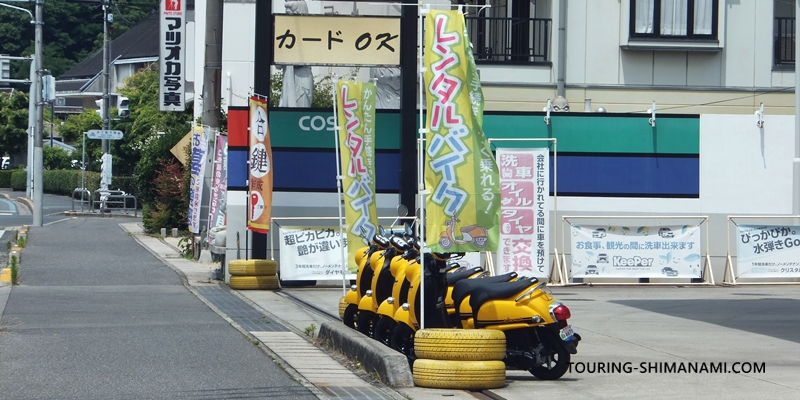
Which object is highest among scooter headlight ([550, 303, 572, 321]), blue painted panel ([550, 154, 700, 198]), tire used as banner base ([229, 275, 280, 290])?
blue painted panel ([550, 154, 700, 198])

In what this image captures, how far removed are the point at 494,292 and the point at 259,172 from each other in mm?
8648

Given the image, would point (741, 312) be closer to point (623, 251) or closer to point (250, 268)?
point (623, 251)

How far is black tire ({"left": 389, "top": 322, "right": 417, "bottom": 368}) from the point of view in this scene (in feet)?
32.2

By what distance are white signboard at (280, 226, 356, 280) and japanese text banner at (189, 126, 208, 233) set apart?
16.4 feet

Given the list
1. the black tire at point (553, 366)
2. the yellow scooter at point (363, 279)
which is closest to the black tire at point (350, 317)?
the yellow scooter at point (363, 279)

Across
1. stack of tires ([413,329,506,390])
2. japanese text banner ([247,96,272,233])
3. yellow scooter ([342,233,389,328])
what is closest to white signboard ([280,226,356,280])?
japanese text banner ([247,96,272,233])

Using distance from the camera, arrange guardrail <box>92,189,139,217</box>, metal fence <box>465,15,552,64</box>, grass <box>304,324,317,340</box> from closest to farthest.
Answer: grass <box>304,324,317,340</box>, metal fence <box>465,15,552,64</box>, guardrail <box>92,189,139,217</box>

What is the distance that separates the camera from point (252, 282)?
17516 mm

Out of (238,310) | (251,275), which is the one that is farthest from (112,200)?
(238,310)

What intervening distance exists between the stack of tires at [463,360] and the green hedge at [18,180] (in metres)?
63.2

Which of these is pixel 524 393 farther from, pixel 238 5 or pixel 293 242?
pixel 238 5

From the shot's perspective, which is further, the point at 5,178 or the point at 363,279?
the point at 5,178

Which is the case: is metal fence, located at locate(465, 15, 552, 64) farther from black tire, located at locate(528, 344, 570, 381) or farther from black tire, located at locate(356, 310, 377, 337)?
black tire, located at locate(528, 344, 570, 381)

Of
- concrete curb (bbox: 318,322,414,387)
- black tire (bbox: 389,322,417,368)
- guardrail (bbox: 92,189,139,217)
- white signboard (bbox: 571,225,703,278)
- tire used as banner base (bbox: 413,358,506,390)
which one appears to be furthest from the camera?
guardrail (bbox: 92,189,139,217)
